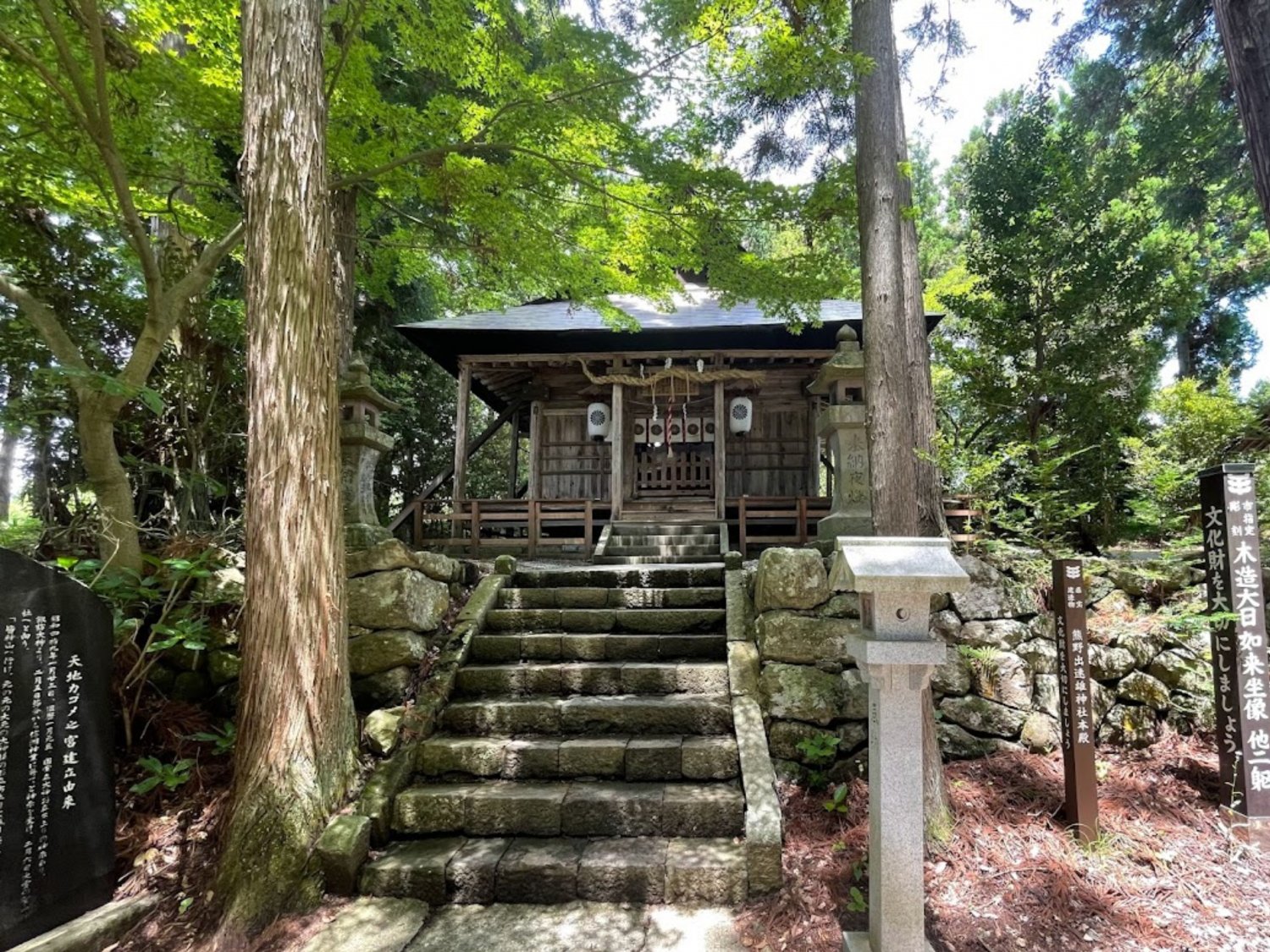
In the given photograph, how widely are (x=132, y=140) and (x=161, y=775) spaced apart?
16.1 feet

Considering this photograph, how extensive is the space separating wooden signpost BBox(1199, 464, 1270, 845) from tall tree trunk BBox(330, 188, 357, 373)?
796 cm

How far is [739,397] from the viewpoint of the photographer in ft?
34.2

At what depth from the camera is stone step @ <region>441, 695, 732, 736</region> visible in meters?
4.11

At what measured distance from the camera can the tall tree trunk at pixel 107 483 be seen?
13.7 feet

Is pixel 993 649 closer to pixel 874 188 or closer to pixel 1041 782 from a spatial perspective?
pixel 1041 782

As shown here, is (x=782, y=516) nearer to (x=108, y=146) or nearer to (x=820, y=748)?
(x=820, y=748)

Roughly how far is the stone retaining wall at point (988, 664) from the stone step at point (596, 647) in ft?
1.65

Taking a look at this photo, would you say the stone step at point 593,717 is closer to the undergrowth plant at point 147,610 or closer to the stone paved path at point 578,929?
the stone paved path at point 578,929

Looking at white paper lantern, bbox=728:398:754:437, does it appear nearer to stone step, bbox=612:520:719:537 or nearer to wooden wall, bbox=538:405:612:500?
stone step, bbox=612:520:719:537

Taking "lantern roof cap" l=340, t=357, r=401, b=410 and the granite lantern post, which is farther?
"lantern roof cap" l=340, t=357, r=401, b=410

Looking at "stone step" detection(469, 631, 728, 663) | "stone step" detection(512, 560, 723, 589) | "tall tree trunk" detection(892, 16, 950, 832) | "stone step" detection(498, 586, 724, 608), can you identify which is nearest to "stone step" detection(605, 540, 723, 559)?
"stone step" detection(512, 560, 723, 589)

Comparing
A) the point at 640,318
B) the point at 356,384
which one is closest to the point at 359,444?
the point at 356,384

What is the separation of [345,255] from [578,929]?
24.2 feet

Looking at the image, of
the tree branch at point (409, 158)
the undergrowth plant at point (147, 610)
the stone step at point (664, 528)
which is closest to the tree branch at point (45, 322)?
the undergrowth plant at point (147, 610)
